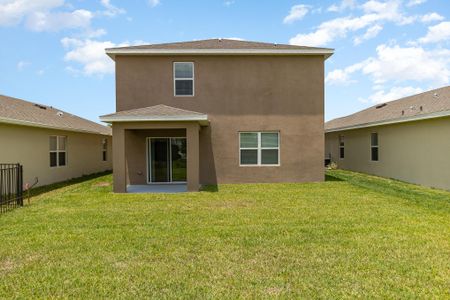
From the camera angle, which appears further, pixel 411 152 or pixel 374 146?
pixel 374 146

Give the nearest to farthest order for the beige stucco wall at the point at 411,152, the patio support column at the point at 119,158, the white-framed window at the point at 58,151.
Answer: the patio support column at the point at 119,158
the beige stucco wall at the point at 411,152
the white-framed window at the point at 58,151

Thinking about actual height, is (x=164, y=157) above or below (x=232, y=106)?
below

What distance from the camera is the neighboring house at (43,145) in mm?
13666

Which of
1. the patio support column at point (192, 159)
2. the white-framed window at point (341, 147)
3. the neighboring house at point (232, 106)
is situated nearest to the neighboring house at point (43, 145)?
the neighboring house at point (232, 106)

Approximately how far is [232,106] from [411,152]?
27.7 feet

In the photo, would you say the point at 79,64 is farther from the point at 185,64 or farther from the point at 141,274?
the point at 141,274

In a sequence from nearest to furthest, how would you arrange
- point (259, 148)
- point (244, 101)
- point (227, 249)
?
point (227, 249) < point (244, 101) < point (259, 148)

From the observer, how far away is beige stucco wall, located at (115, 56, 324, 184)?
619 inches

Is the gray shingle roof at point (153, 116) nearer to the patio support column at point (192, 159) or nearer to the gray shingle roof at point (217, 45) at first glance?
the patio support column at point (192, 159)

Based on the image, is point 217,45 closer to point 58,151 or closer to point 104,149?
point 58,151

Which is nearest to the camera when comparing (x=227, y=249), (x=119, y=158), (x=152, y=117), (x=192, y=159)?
(x=227, y=249)

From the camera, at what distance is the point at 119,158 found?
1312 centimetres

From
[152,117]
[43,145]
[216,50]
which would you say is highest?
[216,50]

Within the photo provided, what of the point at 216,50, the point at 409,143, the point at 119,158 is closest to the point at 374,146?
the point at 409,143
